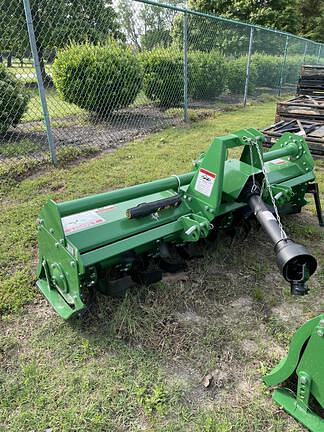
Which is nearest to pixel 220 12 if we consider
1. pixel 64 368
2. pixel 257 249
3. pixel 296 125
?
pixel 296 125

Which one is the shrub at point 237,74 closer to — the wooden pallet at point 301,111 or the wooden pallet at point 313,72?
the wooden pallet at point 313,72

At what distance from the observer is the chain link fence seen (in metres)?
5.13

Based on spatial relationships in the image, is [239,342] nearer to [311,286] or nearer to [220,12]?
[311,286]

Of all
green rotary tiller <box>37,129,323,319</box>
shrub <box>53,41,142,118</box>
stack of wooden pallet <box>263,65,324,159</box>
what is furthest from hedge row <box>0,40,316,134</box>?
green rotary tiller <box>37,129,323,319</box>

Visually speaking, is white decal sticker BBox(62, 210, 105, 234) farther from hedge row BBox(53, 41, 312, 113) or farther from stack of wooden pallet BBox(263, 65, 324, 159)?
hedge row BBox(53, 41, 312, 113)

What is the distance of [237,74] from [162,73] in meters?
4.24

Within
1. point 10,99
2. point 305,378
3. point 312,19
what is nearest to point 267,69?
point 10,99

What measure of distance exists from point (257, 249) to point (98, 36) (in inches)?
225

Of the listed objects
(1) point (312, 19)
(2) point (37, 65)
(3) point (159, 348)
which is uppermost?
(1) point (312, 19)

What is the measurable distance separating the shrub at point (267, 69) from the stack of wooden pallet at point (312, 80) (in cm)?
349

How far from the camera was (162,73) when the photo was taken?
783 centimetres

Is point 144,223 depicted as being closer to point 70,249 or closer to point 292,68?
point 70,249

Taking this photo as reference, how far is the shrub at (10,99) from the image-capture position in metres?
5.25

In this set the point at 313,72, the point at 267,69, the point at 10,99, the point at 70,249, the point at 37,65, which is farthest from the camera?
the point at 267,69
